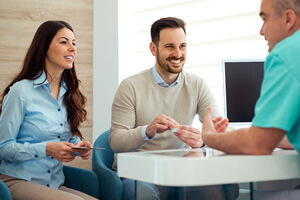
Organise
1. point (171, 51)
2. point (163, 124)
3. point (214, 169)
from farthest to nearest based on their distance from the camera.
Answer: point (171, 51) < point (163, 124) < point (214, 169)

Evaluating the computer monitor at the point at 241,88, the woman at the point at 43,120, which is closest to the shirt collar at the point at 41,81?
the woman at the point at 43,120

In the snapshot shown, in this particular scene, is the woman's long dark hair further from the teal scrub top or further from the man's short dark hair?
the teal scrub top

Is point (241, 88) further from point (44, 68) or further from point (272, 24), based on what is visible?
point (272, 24)

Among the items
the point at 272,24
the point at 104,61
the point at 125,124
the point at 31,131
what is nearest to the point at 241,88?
Result: the point at 125,124

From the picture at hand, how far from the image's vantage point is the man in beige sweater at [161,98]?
250 centimetres

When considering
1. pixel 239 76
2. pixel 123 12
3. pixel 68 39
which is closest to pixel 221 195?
pixel 68 39

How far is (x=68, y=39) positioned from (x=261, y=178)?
1.73 metres

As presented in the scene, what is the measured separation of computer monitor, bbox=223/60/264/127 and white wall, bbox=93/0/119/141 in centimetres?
103

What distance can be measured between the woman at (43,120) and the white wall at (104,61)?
816 millimetres

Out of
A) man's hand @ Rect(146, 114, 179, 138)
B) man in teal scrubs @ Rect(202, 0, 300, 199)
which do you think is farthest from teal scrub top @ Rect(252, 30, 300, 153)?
man's hand @ Rect(146, 114, 179, 138)

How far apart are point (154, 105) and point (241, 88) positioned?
2.44ft

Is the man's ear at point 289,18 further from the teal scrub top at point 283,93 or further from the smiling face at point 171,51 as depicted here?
the smiling face at point 171,51

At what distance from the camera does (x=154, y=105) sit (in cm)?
258

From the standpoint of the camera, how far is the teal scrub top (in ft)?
3.55
